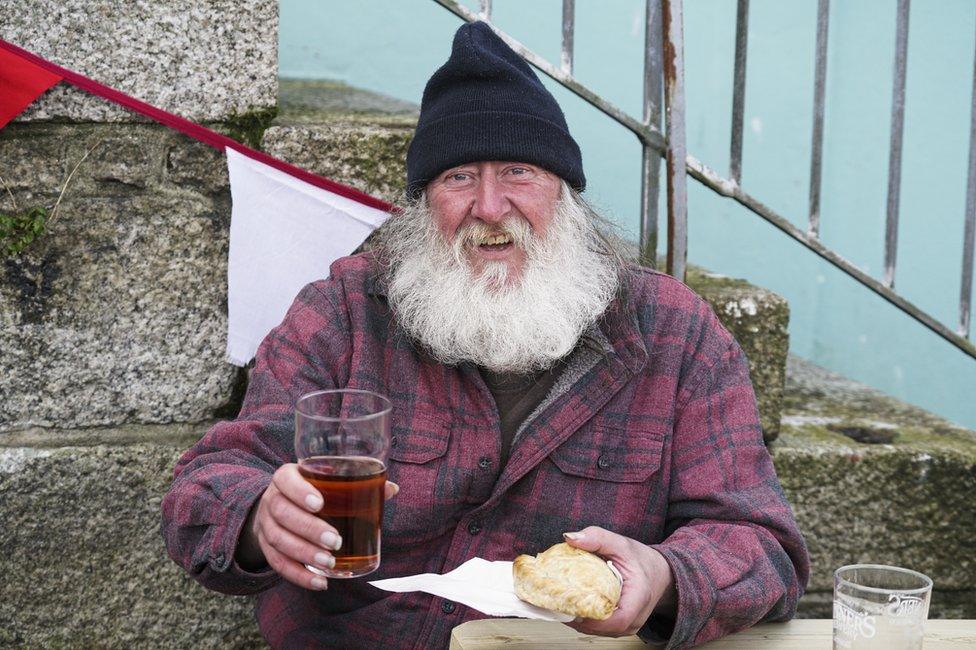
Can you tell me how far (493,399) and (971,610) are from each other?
1627mm

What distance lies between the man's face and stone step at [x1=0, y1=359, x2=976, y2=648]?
2.86ft

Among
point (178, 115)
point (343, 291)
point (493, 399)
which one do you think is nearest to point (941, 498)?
point (493, 399)

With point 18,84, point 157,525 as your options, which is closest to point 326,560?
point 157,525

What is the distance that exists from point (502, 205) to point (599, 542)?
36.9 inches

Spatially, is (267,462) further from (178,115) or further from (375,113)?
(375,113)

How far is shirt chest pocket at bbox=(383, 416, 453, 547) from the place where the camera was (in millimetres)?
2279

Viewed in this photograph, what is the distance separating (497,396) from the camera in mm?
2438

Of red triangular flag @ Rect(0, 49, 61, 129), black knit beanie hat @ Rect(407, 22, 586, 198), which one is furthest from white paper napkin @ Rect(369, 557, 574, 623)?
red triangular flag @ Rect(0, 49, 61, 129)

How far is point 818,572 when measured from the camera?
9.91 feet

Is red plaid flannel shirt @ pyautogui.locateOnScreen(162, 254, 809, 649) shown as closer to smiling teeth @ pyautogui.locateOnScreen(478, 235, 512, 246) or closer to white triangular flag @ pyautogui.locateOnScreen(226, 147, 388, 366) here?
smiling teeth @ pyautogui.locateOnScreen(478, 235, 512, 246)

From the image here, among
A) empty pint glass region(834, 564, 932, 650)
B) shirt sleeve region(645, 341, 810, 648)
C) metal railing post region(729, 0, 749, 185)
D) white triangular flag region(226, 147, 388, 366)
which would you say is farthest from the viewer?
metal railing post region(729, 0, 749, 185)

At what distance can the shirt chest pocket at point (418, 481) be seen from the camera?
228 centimetres

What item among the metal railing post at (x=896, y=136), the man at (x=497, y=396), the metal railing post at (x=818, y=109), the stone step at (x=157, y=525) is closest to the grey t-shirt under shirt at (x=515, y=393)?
the man at (x=497, y=396)

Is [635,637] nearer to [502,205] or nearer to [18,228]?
[502,205]
